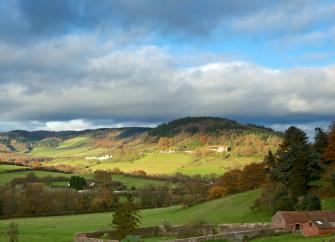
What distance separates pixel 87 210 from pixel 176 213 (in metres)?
40.9

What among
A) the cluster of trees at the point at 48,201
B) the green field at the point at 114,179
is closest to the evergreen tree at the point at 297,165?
the cluster of trees at the point at 48,201

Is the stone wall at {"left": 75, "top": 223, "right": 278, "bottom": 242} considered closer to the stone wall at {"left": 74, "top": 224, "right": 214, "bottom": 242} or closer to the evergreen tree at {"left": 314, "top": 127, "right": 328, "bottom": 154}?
the stone wall at {"left": 74, "top": 224, "right": 214, "bottom": 242}

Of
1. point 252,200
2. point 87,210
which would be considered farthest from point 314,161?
point 87,210

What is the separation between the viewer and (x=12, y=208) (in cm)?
12875

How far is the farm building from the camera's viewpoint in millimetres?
53406

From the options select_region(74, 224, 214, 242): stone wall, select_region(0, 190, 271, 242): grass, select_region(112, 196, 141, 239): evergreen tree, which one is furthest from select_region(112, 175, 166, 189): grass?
select_region(112, 196, 141, 239): evergreen tree

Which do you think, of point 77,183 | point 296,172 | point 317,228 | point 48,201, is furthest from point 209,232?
point 77,183

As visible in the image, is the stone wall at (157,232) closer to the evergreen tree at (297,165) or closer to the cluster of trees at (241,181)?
the evergreen tree at (297,165)

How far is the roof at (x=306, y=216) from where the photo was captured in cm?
5706

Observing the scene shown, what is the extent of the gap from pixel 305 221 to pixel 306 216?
2.82 ft

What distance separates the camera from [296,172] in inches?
2953

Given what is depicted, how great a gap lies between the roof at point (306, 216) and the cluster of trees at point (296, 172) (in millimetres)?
6218

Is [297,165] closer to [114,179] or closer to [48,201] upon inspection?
[48,201]

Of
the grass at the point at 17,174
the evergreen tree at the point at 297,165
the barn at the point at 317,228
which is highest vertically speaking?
the evergreen tree at the point at 297,165
